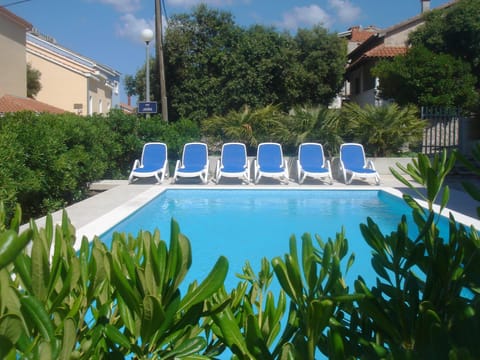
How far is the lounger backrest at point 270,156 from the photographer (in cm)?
1507

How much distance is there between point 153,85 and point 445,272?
26444 millimetres

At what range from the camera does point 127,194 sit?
12.0 metres

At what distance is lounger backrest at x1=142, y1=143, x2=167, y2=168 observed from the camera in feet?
48.5

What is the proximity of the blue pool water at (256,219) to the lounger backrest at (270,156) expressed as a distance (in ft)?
5.33

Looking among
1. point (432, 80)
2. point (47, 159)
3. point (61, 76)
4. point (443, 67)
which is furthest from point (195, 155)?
point (61, 76)

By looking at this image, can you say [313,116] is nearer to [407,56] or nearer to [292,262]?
[407,56]

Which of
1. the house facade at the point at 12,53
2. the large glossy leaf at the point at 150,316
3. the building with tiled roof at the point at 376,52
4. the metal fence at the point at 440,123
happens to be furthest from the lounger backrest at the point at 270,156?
the house facade at the point at 12,53

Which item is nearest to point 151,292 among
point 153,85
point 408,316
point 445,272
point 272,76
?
point 408,316

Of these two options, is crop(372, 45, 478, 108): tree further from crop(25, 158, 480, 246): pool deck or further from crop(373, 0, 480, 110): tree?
crop(25, 158, 480, 246): pool deck

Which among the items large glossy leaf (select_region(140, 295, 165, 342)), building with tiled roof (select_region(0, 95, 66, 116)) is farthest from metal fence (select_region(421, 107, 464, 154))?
large glossy leaf (select_region(140, 295, 165, 342))

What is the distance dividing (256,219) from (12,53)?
20756mm

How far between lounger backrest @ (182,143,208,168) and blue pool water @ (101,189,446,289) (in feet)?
5.55

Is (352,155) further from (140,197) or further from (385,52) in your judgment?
(385,52)

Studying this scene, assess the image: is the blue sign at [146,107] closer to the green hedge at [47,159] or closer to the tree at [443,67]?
the green hedge at [47,159]
